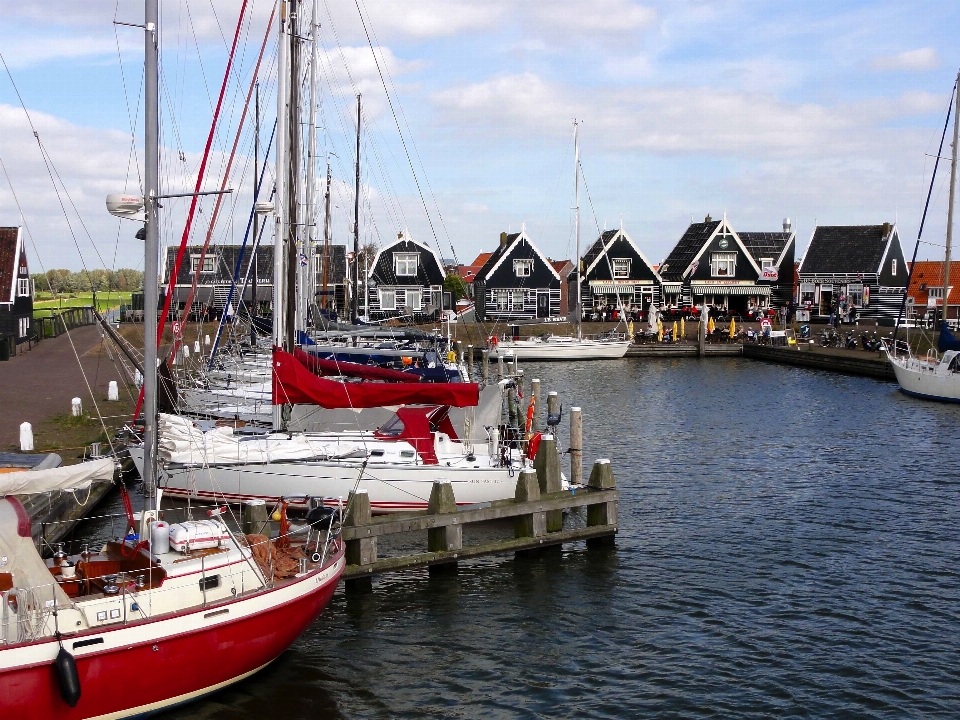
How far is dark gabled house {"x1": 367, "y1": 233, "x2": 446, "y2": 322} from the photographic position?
85.1 m

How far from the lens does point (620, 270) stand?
276ft

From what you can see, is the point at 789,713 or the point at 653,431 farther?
the point at 653,431

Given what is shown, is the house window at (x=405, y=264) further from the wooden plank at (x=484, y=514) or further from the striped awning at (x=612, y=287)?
the wooden plank at (x=484, y=514)

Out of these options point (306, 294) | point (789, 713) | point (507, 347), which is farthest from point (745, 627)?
point (507, 347)

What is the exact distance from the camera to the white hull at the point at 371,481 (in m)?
22.5

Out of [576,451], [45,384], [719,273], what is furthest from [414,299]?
[576,451]

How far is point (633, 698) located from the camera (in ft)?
48.2

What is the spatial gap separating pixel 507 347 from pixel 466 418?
39.0m

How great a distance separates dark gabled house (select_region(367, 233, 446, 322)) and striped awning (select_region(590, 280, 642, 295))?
13.8m

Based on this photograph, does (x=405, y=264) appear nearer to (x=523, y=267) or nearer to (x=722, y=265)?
(x=523, y=267)

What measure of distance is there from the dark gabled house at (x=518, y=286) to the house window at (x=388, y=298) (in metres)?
7.24

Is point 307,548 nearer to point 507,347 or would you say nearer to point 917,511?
point 917,511

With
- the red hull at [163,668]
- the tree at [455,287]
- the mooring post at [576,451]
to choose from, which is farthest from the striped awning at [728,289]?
the red hull at [163,668]

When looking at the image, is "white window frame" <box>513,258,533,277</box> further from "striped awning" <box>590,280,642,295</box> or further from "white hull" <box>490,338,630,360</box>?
"white hull" <box>490,338,630,360</box>
